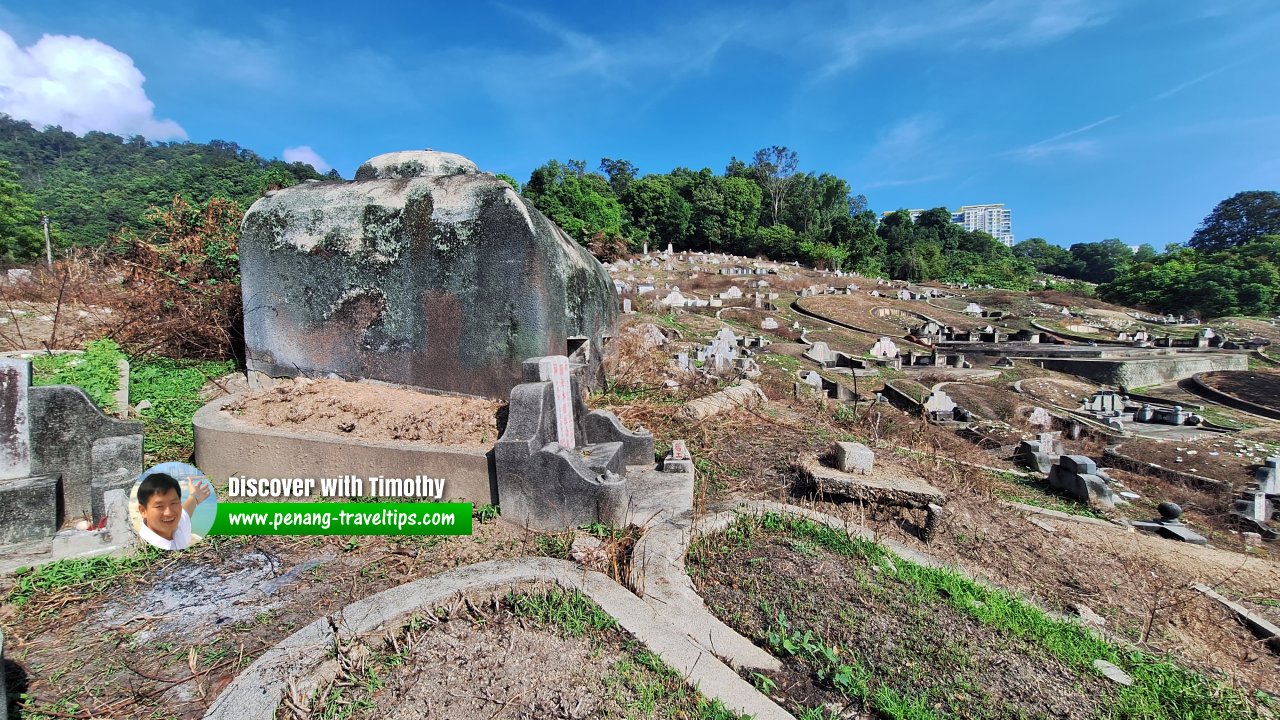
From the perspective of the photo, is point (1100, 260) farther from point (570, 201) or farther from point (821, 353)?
point (821, 353)

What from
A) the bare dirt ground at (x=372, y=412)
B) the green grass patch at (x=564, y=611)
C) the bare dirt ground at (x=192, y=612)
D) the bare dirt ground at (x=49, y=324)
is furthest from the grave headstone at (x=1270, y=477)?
the bare dirt ground at (x=49, y=324)

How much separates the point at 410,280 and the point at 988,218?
224 meters

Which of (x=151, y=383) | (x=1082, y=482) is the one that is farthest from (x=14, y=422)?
(x=1082, y=482)

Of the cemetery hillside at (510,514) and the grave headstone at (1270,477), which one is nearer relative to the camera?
the cemetery hillside at (510,514)

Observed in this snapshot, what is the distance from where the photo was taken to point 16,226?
2380cm

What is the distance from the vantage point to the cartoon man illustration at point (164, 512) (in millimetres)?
3717

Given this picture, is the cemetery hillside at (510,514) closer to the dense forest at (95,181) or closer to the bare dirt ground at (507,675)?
the bare dirt ground at (507,675)

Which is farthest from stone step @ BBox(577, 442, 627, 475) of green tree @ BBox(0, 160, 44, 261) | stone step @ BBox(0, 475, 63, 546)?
green tree @ BBox(0, 160, 44, 261)

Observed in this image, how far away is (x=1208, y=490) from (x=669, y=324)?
35.3 feet

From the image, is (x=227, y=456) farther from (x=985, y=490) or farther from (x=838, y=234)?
(x=838, y=234)

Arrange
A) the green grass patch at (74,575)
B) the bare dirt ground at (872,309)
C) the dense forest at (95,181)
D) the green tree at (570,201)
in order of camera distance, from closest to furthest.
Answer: the green grass patch at (74,575) < the bare dirt ground at (872,309) < the dense forest at (95,181) < the green tree at (570,201)

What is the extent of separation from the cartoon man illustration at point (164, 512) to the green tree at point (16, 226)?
28815 mm

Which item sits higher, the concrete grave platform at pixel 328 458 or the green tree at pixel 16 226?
the green tree at pixel 16 226

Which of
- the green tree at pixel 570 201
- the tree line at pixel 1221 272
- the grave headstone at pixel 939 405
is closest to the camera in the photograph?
the grave headstone at pixel 939 405
